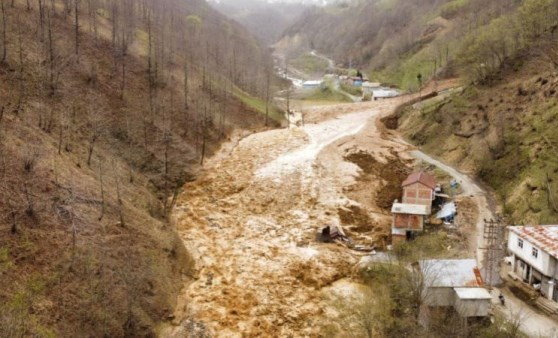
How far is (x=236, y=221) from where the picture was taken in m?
39.6

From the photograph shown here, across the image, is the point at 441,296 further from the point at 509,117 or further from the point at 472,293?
the point at 509,117

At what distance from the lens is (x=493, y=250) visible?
3328cm

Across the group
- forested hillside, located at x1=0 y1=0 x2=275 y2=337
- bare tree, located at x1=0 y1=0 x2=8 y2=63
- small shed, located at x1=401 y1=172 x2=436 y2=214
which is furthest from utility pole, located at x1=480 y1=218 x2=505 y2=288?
bare tree, located at x1=0 y1=0 x2=8 y2=63

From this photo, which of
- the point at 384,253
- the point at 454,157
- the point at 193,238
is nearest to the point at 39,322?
the point at 193,238

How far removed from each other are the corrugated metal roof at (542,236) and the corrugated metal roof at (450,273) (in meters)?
4.14

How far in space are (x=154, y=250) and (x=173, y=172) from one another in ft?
50.8

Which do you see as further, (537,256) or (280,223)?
(280,223)

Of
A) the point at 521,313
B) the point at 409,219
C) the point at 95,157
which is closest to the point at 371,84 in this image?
the point at 409,219

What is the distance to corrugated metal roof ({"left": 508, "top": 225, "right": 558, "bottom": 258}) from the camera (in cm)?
2774

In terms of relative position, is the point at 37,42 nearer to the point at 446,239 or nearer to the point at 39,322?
the point at 39,322

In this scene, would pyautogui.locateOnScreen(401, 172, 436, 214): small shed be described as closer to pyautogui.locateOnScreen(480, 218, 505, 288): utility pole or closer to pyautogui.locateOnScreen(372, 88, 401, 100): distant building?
pyautogui.locateOnScreen(480, 218, 505, 288): utility pole

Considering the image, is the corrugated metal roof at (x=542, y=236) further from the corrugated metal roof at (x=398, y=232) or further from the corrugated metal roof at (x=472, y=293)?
the corrugated metal roof at (x=398, y=232)

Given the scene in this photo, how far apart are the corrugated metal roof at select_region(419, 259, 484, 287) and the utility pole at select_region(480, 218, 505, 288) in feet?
8.86

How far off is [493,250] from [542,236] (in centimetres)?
446
